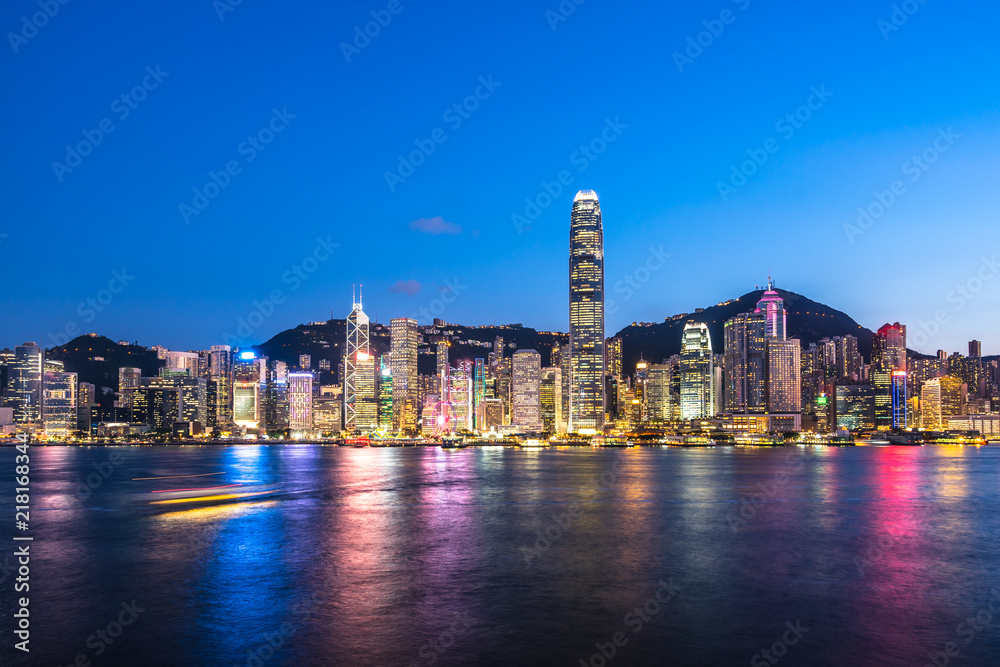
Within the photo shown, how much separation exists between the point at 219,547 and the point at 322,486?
3928 cm

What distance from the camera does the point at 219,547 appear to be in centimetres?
4050

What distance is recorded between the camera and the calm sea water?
23.8 metres

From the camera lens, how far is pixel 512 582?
32.9 meters

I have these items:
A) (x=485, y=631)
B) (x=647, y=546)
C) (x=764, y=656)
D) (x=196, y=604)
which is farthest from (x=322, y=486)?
(x=764, y=656)

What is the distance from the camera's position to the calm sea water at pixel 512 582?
23844 mm

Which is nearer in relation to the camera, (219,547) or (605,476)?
→ (219,547)

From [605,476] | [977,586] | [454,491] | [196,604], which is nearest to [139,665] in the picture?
[196,604]

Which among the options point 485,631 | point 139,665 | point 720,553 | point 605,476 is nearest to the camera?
point 139,665

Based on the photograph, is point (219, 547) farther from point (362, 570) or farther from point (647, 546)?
point (647, 546)

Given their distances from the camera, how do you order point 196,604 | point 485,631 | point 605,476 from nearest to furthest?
point 485,631 < point 196,604 < point 605,476

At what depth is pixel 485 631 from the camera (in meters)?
25.6

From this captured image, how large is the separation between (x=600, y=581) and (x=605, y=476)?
63.8 m

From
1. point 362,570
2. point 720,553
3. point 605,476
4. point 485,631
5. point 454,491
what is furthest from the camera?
point 605,476

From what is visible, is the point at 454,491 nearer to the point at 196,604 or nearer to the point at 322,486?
the point at 322,486
